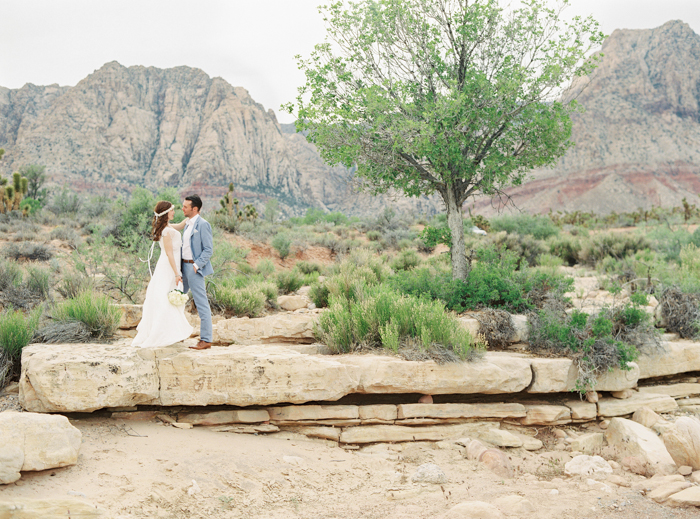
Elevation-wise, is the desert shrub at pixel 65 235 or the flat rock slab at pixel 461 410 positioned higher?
the desert shrub at pixel 65 235

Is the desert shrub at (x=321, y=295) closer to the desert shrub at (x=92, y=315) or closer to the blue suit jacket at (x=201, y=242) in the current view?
the blue suit jacket at (x=201, y=242)

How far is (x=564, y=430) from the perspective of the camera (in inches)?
257

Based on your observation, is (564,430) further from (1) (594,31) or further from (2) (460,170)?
(1) (594,31)

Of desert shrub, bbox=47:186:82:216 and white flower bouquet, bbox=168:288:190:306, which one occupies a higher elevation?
desert shrub, bbox=47:186:82:216

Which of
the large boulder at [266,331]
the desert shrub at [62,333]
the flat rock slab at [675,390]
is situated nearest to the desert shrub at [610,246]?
the flat rock slab at [675,390]

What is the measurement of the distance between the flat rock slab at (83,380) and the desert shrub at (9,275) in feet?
14.2

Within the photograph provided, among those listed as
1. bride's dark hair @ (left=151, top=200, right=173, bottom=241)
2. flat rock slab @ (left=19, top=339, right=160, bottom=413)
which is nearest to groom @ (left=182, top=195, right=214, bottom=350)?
bride's dark hair @ (left=151, top=200, right=173, bottom=241)

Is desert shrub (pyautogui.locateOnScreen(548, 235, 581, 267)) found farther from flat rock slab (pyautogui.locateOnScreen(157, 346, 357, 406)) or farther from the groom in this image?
the groom

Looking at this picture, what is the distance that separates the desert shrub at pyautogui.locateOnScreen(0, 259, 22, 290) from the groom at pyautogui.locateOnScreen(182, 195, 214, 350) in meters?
5.07

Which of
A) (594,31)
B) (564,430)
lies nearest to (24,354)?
(564,430)

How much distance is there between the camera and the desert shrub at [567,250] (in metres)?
18.4

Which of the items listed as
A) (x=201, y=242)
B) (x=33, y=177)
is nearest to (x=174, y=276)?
(x=201, y=242)

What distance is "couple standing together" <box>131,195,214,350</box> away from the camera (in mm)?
6027

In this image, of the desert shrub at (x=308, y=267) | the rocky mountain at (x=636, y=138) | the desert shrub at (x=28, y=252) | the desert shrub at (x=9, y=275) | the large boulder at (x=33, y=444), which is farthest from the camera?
the rocky mountain at (x=636, y=138)
